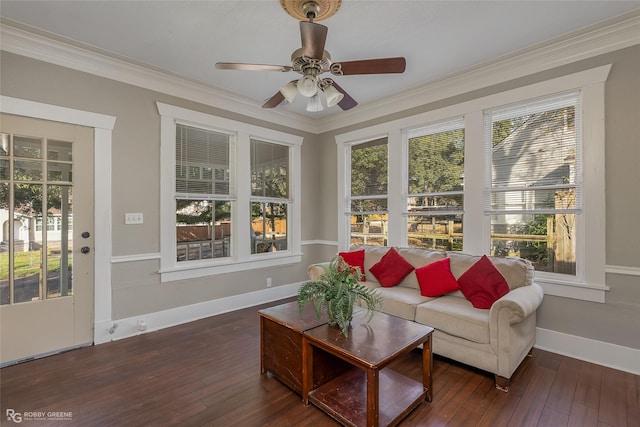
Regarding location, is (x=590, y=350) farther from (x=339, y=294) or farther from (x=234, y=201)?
(x=234, y=201)

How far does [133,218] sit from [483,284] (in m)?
3.61

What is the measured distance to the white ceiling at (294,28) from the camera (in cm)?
224

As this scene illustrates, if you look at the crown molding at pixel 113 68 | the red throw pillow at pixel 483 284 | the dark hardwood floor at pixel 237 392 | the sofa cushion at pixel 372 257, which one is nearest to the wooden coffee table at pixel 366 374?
the dark hardwood floor at pixel 237 392

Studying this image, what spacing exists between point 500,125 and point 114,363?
14.7 feet

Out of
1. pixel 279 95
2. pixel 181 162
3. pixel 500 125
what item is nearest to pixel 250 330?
pixel 181 162

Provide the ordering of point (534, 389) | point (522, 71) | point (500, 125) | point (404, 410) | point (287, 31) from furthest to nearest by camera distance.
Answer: point (500, 125) < point (522, 71) < point (287, 31) < point (534, 389) < point (404, 410)

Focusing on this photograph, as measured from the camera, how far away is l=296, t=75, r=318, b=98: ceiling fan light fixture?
6.71ft

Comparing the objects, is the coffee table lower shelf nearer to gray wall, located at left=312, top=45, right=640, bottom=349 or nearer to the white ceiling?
gray wall, located at left=312, top=45, right=640, bottom=349

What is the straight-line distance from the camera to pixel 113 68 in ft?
9.91

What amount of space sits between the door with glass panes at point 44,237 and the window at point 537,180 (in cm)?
425

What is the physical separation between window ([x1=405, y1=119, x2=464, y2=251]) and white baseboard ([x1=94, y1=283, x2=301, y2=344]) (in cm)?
220

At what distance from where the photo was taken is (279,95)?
2.55 m

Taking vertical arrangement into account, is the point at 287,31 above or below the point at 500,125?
above

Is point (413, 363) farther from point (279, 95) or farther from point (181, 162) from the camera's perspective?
point (181, 162)
